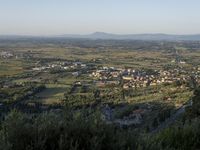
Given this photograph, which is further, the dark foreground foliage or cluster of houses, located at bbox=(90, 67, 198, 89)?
cluster of houses, located at bbox=(90, 67, 198, 89)

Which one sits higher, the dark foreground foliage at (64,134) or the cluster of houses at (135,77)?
the dark foreground foliage at (64,134)

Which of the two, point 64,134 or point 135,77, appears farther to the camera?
point 135,77

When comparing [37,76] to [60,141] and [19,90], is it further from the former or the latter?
[60,141]

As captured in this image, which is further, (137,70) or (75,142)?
(137,70)

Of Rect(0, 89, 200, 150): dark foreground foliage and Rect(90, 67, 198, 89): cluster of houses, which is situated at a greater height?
Rect(0, 89, 200, 150): dark foreground foliage

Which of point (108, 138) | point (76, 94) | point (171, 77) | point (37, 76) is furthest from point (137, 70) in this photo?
point (108, 138)

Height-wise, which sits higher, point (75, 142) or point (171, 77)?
point (75, 142)

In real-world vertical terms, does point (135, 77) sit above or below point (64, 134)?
below

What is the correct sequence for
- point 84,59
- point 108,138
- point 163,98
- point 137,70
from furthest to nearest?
point 84,59 < point 137,70 < point 163,98 < point 108,138

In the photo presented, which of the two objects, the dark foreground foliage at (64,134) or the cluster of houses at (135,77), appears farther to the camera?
the cluster of houses at (135,77)

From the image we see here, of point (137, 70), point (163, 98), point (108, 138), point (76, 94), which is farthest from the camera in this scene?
point (137, 70)
